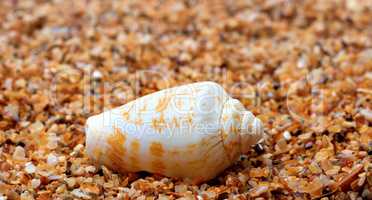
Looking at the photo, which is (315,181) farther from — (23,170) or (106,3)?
(106,3)

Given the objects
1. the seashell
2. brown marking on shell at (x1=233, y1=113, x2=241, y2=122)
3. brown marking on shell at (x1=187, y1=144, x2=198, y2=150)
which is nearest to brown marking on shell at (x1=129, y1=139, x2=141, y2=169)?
the seashell

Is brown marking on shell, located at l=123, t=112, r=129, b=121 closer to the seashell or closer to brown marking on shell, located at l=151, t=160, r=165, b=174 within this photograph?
the seashell

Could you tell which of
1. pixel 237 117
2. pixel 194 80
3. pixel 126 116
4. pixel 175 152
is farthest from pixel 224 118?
pixel 194 80

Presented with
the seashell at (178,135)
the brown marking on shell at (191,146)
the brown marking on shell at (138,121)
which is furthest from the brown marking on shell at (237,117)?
the brown marking on shell at (138,121)

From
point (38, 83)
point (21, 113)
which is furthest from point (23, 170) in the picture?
point (38, 83)

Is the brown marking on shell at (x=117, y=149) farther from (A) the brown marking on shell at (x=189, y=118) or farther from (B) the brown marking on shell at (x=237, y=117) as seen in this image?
(B) the brown marking on shell at (x=237, y=117)
